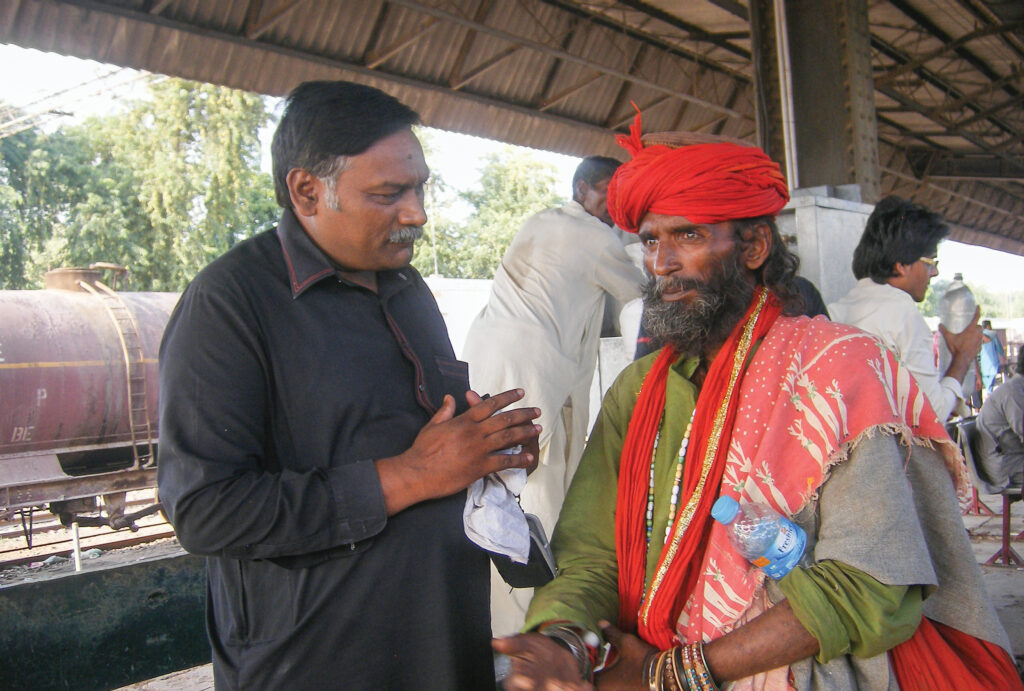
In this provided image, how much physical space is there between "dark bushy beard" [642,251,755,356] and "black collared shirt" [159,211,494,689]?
0.57m

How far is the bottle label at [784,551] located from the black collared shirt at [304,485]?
24.4 inches

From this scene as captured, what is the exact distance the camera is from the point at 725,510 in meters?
1.49

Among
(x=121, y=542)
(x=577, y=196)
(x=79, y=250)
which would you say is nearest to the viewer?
(x=577, y=196)

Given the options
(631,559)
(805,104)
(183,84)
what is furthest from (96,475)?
(183,84)

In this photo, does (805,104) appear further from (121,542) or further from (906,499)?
(121,542)

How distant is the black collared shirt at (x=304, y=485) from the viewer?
146 cm

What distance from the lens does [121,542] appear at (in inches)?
372

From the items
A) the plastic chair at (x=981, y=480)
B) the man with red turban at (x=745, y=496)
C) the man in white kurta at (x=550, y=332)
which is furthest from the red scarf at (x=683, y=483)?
the plastic chair at (x=981, y=480)

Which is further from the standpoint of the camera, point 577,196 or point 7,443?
point 7,443

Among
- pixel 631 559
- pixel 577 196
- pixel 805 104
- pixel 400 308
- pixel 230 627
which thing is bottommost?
pixel 230 627

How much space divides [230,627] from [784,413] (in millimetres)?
1143

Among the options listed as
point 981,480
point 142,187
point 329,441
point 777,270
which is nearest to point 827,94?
point 981,480

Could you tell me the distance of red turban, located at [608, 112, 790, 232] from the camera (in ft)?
5.74

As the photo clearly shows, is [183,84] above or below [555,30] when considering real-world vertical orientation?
below
